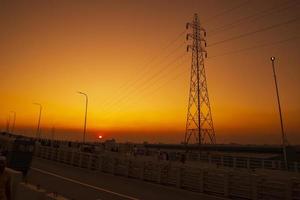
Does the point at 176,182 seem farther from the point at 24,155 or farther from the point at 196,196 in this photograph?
the point at 24,155

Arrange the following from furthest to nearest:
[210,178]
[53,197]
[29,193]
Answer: [210,178], [29,193], [53,197]

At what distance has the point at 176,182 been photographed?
77.8 ft

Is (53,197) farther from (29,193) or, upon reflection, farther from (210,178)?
(210,178)

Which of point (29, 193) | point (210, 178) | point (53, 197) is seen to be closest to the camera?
point (53, 197)

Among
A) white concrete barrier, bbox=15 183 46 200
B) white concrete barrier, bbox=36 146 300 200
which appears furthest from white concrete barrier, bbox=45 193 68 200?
white concrete barrier, bbox=36 146 300 200

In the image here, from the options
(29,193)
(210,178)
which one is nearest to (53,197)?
(29,193)

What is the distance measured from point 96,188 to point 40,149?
33.5 m

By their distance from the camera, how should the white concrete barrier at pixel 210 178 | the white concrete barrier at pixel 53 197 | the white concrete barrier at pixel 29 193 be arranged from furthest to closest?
1. the white concrete barrier at pixel 210 178
2. the white concrete barrier at pixel 29 193
3. the white concrete barrier at pixel 53 197

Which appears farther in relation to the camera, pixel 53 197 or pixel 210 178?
pixel 210 178

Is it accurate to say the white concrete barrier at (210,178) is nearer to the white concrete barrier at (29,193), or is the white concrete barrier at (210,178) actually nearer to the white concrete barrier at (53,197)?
the white concrete barrier at (29,193)

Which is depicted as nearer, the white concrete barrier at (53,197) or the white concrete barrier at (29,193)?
the white concrete barrier at (53,197)

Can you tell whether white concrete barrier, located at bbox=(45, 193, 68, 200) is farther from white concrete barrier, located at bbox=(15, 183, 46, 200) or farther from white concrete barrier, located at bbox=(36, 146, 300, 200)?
white concrete barrier, located at bbox=(36, 146, 300, 200)

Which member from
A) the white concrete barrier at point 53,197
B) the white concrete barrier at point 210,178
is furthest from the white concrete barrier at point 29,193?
the white concrete barrier at point 210,178

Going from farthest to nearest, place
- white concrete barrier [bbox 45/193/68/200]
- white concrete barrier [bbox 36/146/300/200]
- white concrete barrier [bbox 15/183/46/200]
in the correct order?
1. white concrete barrier [bbox 36/146/300/200]
2. white concrete barrier [bbox 15/183/46/200]
3. white concrete barrier [bbox 45/193/68/200]
